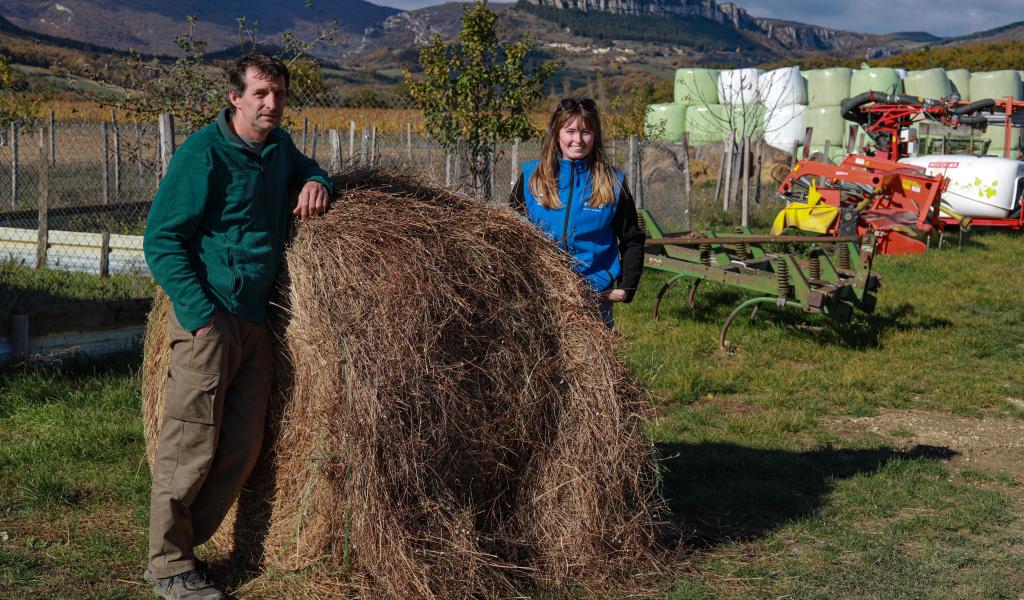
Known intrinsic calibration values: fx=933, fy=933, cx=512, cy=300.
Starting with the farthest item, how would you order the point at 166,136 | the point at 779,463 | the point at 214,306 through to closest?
the point at 166,136, the point at 779,463, the point at 214,306

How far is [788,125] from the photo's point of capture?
30.7 metres

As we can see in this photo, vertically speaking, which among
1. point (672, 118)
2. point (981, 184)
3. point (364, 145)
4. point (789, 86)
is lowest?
point (981, 184)

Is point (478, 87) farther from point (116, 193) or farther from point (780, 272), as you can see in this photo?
point (116, 193)

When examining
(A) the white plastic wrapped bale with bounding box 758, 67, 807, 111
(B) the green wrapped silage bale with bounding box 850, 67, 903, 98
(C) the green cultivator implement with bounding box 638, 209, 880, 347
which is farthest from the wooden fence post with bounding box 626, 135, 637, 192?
(B) the green wrapped silage bale with bounding box 850, 67, 903, 98

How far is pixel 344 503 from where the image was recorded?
3.35m

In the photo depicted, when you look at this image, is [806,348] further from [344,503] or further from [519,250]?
[344,503]

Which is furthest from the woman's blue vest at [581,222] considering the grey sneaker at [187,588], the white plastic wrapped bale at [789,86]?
the white plastic wrapped bale at [789,86]

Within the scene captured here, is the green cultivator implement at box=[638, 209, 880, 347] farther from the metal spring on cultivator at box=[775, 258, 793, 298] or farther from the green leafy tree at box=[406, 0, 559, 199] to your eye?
the green leafy tree at box=[406, 0, 559, 199]

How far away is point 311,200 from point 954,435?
4671 mm

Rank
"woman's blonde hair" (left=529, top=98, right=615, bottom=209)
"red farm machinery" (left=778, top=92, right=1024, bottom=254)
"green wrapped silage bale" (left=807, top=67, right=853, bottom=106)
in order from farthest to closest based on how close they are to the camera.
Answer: "green wrapped silage bale" (left=807, top=67, right=853, bottom=106)
"red farm machinery" (left=778, top=92, right=1024, bottom=254)
"woman's blonde hair" (left=529, top=98, right=615, bottom=209)

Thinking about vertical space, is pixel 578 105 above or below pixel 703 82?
below

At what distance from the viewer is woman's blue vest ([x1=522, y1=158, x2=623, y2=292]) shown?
13.7 ft

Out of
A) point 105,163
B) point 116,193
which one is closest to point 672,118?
point 105,163

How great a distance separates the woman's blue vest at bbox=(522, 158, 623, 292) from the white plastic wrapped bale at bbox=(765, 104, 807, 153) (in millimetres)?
27067
